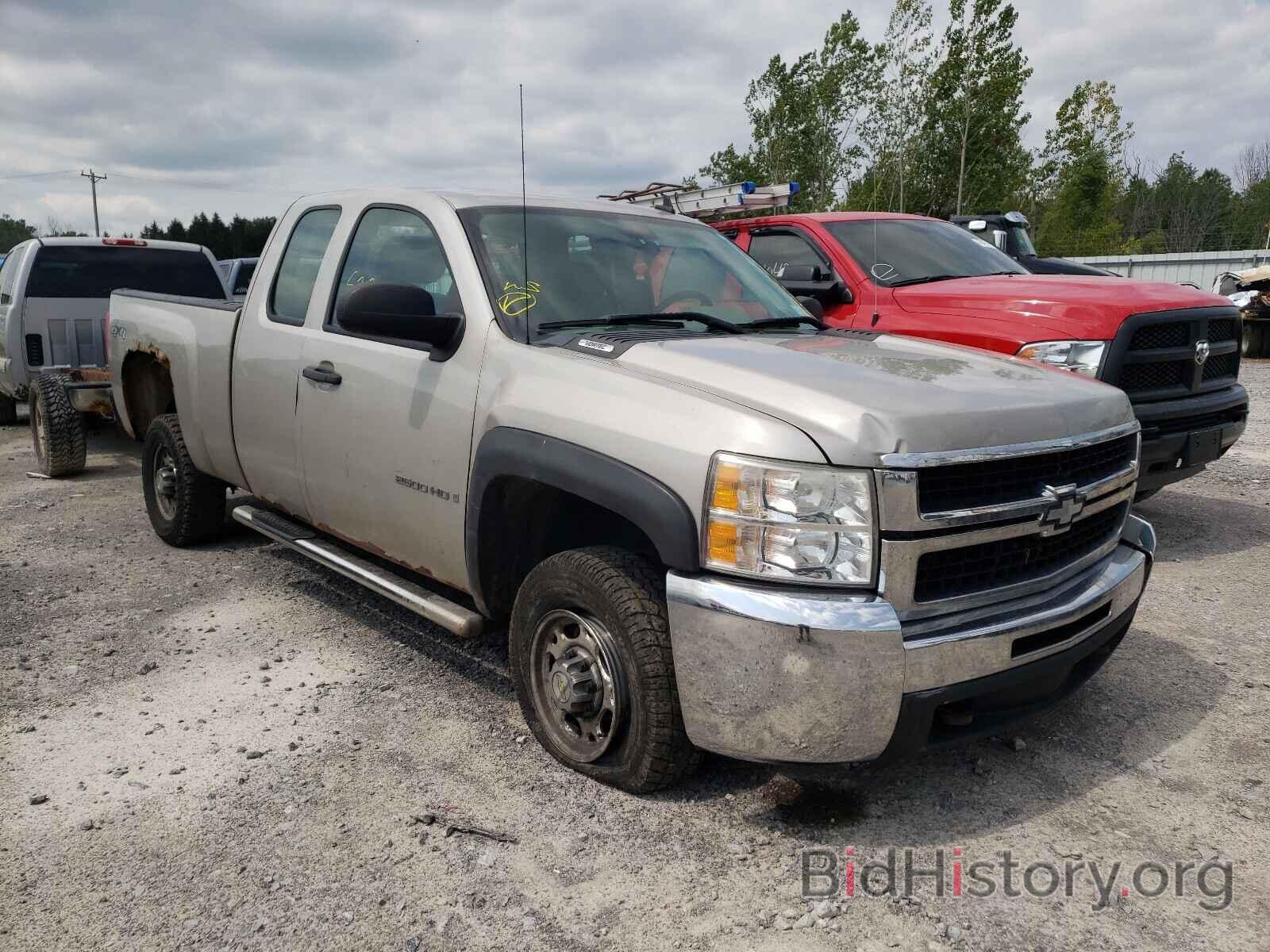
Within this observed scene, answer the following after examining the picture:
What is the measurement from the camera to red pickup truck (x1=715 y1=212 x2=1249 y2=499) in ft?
17.6

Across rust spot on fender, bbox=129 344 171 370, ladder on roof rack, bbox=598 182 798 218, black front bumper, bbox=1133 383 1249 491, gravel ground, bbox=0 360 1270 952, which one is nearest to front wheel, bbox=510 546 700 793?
gravel ground, bbox=0 360 1270 952

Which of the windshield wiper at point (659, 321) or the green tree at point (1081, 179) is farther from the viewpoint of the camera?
the green tree at point (1081, 179)

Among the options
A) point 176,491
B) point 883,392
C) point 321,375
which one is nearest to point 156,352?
point 176,491

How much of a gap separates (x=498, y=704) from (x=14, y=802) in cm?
156

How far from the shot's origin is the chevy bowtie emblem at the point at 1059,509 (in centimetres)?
283

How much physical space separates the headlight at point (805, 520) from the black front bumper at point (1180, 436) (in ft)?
11.3

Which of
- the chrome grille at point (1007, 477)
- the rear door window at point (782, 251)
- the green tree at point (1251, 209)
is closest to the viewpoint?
the chrome grille at point (1007, 477)

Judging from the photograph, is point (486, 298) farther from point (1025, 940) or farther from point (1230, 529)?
point (1230, 529)

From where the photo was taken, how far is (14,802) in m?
3.06

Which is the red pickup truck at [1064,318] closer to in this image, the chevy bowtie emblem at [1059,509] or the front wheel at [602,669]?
the chevy bowtie emblem at [1059,509]

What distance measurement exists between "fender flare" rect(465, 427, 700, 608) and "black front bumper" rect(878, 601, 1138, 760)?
0.69 meters

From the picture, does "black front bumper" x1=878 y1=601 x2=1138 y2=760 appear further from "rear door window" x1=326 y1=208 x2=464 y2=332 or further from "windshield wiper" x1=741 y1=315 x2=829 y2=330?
"rear door window" x1=326 y1=208 x2=464 y2=332

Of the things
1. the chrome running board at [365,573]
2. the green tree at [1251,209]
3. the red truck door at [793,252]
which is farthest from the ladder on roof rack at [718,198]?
the green tree at [1251,209]

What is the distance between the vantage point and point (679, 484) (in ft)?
8.71
